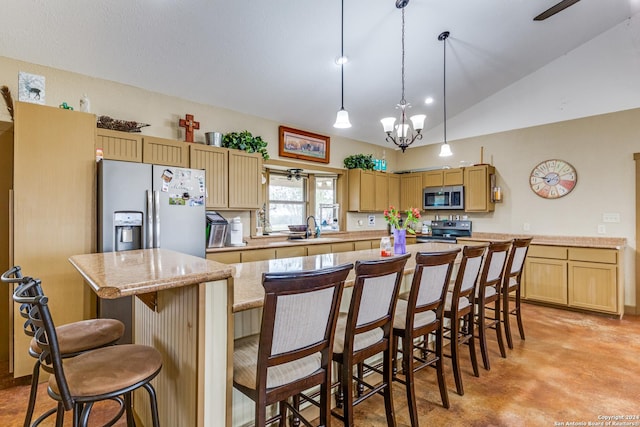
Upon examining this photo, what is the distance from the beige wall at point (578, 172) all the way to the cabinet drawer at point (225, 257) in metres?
4.25

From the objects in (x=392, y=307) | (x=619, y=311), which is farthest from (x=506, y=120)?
(x=392, y=307)

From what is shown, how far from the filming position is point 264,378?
1.26 meters

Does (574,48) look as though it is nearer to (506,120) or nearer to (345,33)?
(506,120)

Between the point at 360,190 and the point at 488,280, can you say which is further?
the point at 360,190

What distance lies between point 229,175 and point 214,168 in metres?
0.21

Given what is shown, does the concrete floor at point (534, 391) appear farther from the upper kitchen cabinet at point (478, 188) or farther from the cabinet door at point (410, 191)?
the cabinet door at point (410, 191)

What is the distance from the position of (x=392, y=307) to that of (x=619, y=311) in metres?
4.10

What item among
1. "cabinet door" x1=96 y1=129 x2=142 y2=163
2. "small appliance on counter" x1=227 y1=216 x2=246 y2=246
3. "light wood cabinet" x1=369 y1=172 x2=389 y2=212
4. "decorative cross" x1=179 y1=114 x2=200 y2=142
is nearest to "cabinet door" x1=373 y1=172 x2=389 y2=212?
"light wood cabinet" x1=369 y1=172 x2=389 y2=212

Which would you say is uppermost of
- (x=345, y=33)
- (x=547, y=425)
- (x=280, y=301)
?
(x=345, y=33)

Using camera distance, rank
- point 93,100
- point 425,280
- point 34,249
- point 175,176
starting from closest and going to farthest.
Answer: point 425,280, point 34,249, point 175,176, point 93,100

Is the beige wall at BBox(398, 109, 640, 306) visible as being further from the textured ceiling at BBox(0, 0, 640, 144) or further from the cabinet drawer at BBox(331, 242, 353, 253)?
the cabinet drawer at BBox(331, 242, 353, 253)

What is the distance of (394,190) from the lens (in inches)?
253

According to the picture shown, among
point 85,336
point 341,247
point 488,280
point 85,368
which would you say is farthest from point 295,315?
point 341,247

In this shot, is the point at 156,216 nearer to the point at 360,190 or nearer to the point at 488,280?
the point at 488,280
